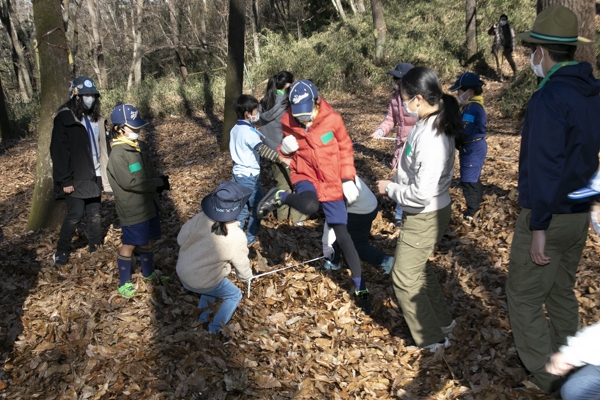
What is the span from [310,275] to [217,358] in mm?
1712

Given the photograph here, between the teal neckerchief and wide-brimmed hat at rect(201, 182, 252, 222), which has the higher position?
the teal neckerchief

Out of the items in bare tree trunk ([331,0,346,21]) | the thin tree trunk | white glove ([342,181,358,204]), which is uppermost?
bare tree trunk ([331,0,346,21])

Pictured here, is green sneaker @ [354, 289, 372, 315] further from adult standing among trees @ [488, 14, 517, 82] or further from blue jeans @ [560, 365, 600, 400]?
adult standing among trees @ [488, 14, 517, 82]

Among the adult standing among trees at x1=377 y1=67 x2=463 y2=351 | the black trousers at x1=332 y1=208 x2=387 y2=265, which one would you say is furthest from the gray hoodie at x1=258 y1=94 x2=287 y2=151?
the adult standing among trees at x1=377 y1=67 x2=463 y2=351

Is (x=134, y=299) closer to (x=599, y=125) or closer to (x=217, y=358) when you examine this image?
(x=217, y=358)

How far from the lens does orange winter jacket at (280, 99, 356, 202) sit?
4164 millimetres

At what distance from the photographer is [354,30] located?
24.1 metres

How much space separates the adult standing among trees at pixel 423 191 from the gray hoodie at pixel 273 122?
9.35ft

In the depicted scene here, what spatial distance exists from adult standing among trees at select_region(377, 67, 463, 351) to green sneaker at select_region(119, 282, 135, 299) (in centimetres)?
301

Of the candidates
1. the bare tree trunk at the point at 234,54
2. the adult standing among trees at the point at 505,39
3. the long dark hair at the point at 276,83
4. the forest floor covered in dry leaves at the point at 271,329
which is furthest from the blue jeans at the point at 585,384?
the adult standing among trees at the point at 505,39

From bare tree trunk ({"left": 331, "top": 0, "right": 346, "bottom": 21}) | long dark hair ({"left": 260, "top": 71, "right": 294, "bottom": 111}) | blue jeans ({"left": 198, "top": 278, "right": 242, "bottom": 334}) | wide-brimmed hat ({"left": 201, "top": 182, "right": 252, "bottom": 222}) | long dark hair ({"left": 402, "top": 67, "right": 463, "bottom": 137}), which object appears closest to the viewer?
long dark hair ({"left": 402, "top": 67, "right": 463, "bottom": 137})

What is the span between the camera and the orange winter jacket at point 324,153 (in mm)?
4164

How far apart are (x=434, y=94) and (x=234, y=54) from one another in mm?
7337

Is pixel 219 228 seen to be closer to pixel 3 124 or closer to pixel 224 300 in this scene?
pixel 224 300
